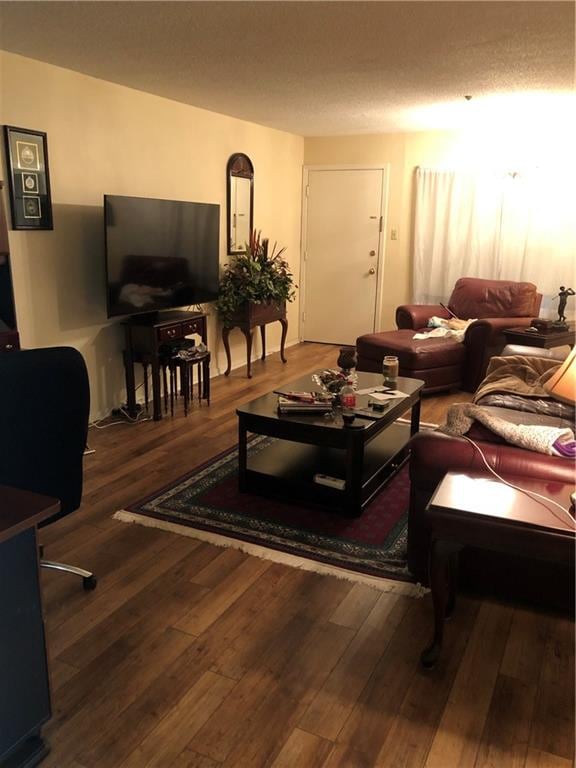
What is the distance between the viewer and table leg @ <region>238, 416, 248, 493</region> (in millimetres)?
3148

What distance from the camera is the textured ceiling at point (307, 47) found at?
2.72 m

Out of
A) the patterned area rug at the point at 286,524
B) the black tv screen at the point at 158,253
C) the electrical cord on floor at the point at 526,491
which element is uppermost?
the black tv screen at the point at 158,253

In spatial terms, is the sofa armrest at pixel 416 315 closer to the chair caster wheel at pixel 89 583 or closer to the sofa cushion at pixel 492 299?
the sofa cushion at pixel 492 299

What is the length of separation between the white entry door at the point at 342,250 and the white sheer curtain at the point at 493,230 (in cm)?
51

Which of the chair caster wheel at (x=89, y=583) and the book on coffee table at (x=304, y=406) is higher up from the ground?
the book on coffee table at (x=304, y=406)

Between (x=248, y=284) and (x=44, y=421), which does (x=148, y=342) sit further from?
(x=44, y=421)

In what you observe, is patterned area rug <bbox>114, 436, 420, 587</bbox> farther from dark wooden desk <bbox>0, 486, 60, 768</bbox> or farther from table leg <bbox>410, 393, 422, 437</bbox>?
dark wooden desk <bbox>0, 486, 60, 768</bbox>

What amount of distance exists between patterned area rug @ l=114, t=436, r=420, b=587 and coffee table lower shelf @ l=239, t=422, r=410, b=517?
5 cm

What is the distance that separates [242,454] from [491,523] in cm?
163

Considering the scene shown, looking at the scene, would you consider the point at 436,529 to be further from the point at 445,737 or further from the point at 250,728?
the point at 250,728

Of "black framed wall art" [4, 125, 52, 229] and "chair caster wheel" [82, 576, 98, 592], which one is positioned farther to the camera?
"black framed wall art" [4, 125, 52, 229]

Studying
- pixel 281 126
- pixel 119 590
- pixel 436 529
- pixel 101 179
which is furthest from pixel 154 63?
pixel 436 529

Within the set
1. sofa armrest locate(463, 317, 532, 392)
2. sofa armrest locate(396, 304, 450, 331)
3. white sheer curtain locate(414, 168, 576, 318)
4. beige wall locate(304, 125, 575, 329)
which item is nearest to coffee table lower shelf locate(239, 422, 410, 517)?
sofa armrest locate(463, 317, 532, 392)

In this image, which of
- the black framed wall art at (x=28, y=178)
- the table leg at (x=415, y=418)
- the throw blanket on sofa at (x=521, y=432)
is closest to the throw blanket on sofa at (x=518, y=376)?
the table leg at (x=415, y=418)
